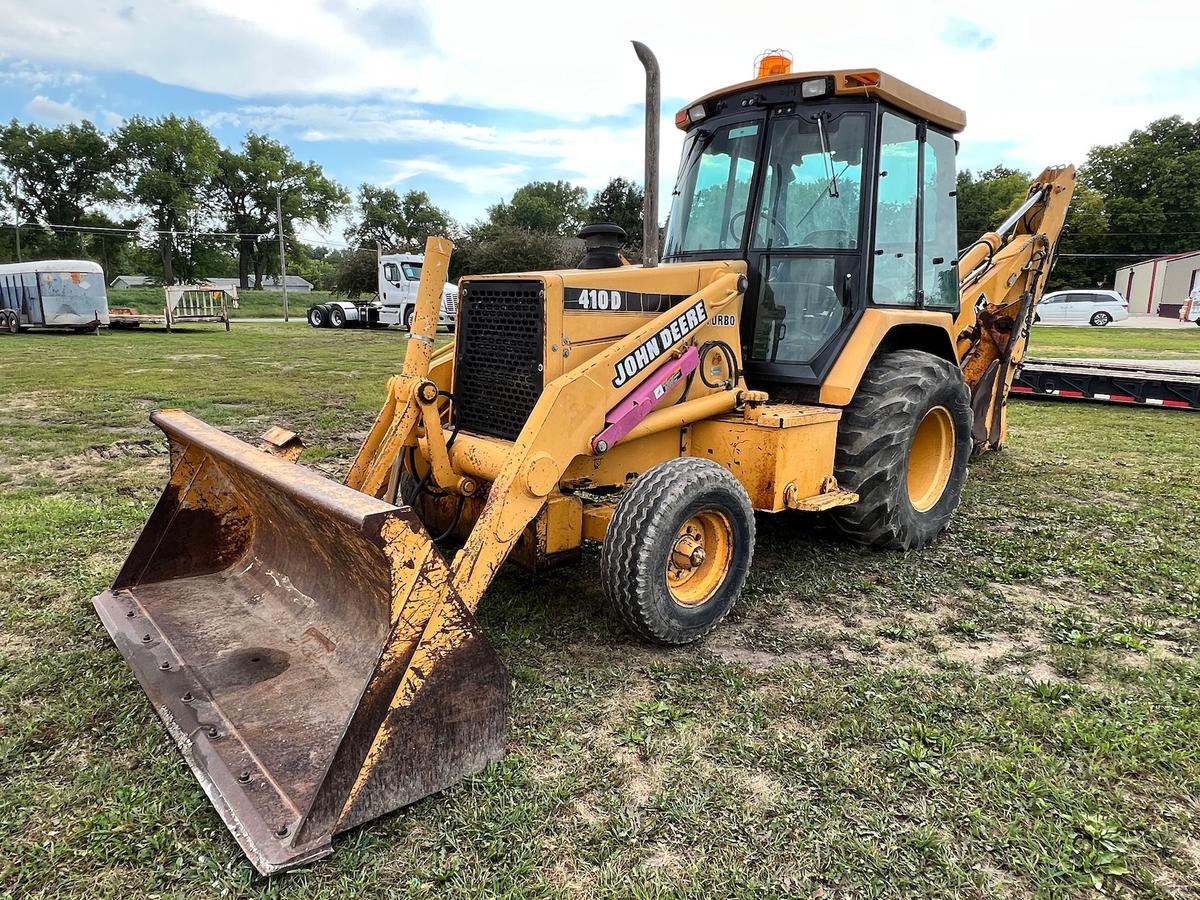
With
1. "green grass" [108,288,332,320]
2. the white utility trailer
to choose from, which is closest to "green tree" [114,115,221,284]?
"green grass" [108,288,332,320]

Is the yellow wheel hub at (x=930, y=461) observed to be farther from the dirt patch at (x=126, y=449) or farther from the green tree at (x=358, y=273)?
the green tree at (x=358, y=273)

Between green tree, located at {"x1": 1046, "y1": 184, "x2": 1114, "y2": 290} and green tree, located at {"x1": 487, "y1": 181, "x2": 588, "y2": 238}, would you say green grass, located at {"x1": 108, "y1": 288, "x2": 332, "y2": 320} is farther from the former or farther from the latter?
green tree, located at {"x1": 1046, "y1": 184, "x2": 1114, "y2": 290}

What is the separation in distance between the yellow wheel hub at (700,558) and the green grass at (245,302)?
134 feet

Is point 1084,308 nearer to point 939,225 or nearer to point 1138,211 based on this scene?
point 1138,211

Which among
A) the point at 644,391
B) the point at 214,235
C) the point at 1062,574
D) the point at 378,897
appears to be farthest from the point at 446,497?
the point at 214,235

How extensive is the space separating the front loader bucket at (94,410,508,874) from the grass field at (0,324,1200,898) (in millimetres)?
124

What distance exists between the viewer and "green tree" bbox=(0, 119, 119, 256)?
54625 millimetres

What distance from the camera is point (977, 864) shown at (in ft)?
7.77

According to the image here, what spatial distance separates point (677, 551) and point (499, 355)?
134 centimetres

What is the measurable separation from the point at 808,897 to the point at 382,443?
8.88ft

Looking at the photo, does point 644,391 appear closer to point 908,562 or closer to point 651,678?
point 651,678

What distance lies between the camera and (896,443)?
4.57 m

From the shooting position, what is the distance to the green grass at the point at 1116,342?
19.1 metres

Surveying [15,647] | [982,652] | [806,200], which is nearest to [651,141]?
[806,200]
